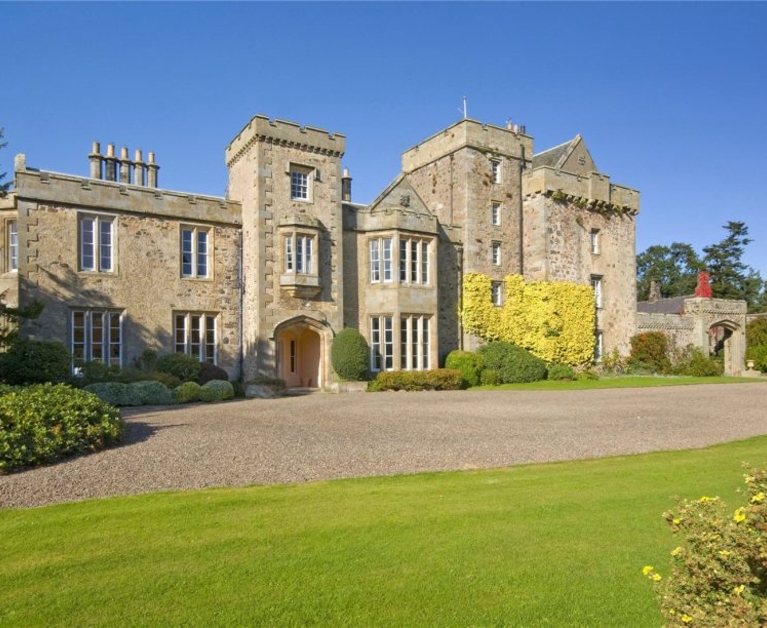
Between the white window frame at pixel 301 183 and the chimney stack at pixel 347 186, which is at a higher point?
the chimney stack at pixel 347 186

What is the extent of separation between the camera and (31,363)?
1577 centimetres

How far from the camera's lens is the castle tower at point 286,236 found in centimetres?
2148

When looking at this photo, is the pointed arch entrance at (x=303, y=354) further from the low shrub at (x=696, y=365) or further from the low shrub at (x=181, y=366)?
the low shrub at (x=696, y=365)

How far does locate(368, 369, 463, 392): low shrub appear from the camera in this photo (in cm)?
2150

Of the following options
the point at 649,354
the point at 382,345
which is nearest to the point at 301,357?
the point at 382,345

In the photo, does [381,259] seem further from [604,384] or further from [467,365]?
[604,384]

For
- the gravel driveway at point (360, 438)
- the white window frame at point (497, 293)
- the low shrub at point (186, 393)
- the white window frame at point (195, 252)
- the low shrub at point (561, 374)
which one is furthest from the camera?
the white window frame at point (497, 293)

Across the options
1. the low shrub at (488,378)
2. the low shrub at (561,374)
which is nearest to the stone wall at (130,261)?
the low shrub at (488,378)

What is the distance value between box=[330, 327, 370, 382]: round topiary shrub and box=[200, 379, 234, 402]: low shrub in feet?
15.4

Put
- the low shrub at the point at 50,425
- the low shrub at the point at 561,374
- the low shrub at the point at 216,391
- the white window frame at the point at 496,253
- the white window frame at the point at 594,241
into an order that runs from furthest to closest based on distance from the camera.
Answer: the white window frame at the point at 594,241 < the white window frame at the point at 496,253 < the low shrub at the point at 561,374 < the low shrub at the point at 216,391 < the low shrub at the point at 50,425

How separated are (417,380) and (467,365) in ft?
10.1

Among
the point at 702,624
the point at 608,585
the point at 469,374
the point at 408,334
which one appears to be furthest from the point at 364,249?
the point at 702,624

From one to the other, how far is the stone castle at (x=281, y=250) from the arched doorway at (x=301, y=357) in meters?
0.08

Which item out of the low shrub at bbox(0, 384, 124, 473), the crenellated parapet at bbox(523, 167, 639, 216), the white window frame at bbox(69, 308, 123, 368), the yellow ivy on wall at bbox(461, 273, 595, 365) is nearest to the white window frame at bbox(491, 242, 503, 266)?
the yellow ivy on wall at bbox(461, 273, 595, 365)
